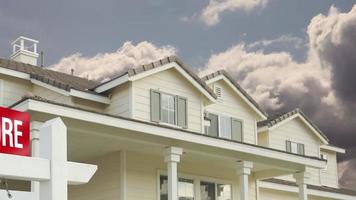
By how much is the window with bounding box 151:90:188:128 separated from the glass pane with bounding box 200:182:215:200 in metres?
2.39

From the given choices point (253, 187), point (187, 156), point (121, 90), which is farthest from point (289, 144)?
point (121, 90)

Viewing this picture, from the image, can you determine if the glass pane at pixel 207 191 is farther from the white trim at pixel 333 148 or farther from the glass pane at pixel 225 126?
the white trim at pixel 333 148

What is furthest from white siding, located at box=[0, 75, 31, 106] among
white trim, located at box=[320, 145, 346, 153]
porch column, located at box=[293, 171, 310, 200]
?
white trim, located at box=[320, 145, 346, 153]

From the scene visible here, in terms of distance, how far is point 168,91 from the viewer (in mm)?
20625

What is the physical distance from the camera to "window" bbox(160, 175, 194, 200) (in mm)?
20406

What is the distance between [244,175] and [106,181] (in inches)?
166

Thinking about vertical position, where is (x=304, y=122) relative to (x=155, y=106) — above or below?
above

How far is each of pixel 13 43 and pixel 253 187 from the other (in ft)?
33.0

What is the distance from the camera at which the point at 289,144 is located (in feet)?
92.3

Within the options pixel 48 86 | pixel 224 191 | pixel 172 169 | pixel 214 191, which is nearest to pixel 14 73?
pixel 48 86

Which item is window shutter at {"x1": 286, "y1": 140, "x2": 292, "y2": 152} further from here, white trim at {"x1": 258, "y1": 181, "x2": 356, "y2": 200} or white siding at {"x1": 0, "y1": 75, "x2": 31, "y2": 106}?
white siding at {"x1": 0, "y1": 75, "x2": 31, "y2": 106}

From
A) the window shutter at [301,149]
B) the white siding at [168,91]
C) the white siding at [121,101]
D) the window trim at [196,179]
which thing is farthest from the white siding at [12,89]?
the window shutter at [301,149]

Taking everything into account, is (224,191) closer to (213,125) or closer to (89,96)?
(213,125)

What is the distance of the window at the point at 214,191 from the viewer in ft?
71.8
